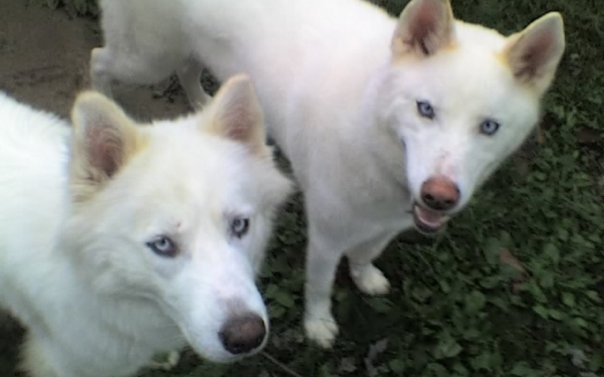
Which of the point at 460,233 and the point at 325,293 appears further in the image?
the point at 460,233

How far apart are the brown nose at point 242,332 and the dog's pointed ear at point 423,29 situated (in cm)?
113

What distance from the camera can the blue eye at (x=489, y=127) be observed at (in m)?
2.62

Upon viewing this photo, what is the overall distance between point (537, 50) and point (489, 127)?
34 centimetres

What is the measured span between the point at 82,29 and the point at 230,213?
277 centimetres

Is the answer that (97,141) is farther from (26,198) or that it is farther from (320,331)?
(320,331)

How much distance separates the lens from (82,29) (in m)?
4.61

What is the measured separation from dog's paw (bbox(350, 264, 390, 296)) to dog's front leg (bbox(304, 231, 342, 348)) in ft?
0.76

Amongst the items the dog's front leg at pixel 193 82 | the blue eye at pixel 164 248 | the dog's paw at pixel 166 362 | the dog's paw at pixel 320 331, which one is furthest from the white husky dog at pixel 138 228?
the dog's front leg at pixel 193 82

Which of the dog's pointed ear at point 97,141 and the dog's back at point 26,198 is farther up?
the dog's pointed ear at point 97,141

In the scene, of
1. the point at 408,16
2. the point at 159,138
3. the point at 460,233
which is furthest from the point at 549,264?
the point at 159,138

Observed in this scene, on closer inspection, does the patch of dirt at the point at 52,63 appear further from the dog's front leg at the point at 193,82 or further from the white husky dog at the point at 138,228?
the white husky dog at the point at 138,228

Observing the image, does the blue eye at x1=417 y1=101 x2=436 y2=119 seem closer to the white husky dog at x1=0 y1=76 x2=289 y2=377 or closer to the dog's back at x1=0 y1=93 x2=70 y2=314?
the white husky dog at x1=0 y1=76 x2=289 y2=377

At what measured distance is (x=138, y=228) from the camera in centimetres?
219

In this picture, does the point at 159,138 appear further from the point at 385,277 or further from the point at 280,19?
the point at 385,277
